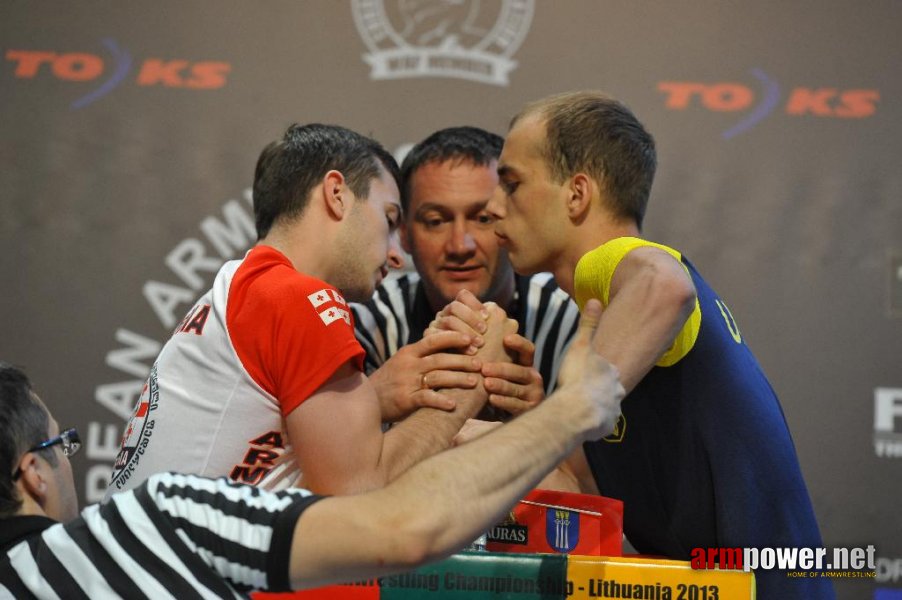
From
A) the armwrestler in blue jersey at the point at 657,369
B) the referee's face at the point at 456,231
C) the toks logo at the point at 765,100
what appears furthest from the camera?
the toks logo at the point at 765,100

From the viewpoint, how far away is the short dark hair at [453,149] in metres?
2.65

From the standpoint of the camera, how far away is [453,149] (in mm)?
2656

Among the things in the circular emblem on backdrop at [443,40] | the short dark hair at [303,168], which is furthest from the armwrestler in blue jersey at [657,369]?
the circular emblem on backdrop at [443,40]

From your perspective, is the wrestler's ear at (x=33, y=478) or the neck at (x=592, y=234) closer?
the wrestler's ear at (x=33, y=478)

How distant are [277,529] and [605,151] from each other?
113 cm

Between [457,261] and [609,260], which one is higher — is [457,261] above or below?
above

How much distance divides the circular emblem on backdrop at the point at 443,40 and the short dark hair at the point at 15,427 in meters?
1.83

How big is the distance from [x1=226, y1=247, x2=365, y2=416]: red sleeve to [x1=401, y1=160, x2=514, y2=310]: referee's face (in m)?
0.94

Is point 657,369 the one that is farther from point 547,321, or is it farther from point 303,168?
point 547,321

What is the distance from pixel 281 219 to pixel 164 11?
1310mm

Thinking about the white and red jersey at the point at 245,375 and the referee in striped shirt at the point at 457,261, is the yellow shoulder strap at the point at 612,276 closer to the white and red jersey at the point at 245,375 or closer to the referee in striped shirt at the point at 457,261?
the white and red jersey at the point at 245,375

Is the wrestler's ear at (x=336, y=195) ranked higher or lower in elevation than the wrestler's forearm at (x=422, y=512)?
higher

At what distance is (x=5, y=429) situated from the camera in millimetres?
1253

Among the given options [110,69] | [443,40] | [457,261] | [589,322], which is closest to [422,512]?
[589,322]
